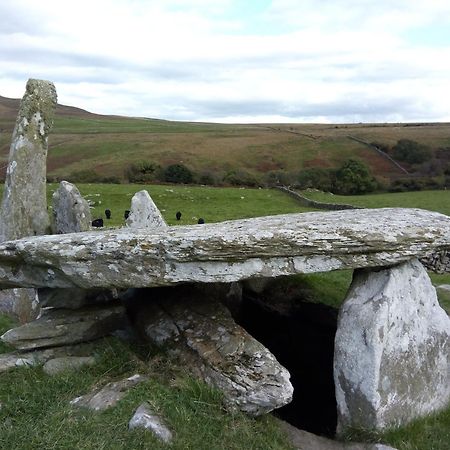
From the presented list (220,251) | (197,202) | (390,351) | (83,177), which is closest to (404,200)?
(197,202)

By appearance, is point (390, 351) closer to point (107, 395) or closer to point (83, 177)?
point (107, 395)

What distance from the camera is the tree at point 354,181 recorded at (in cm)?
5109

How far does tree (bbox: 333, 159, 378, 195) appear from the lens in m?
51.1

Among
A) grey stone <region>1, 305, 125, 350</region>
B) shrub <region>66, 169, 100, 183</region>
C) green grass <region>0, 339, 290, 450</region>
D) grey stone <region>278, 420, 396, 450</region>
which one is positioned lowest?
shrub <region>66, 169, 100, 183</region>

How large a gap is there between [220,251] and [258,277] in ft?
3.75

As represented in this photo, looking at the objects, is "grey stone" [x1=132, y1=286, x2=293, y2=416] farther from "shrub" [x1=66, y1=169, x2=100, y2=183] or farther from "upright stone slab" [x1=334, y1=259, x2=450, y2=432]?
"shrub" [x1=66, y1=169, x2=100, y2=183]

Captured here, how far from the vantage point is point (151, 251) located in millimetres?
7648

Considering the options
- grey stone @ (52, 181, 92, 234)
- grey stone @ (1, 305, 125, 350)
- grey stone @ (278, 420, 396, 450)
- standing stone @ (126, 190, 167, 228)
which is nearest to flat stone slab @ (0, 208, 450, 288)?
grey stone @ (1, 305, 125, 350)

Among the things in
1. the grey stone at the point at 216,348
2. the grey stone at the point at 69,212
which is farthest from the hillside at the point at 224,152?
the grey stone at the point at 216,348

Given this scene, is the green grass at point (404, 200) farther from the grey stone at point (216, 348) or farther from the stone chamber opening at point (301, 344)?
the grey stone at point (216, 348)

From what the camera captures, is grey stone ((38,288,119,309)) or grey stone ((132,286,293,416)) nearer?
grey stone ((132,286,293,416))

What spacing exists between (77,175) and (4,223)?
1793 inches

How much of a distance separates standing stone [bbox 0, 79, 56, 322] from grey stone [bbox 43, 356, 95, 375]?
3650mm

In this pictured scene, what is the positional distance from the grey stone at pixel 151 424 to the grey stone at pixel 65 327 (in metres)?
2.25
